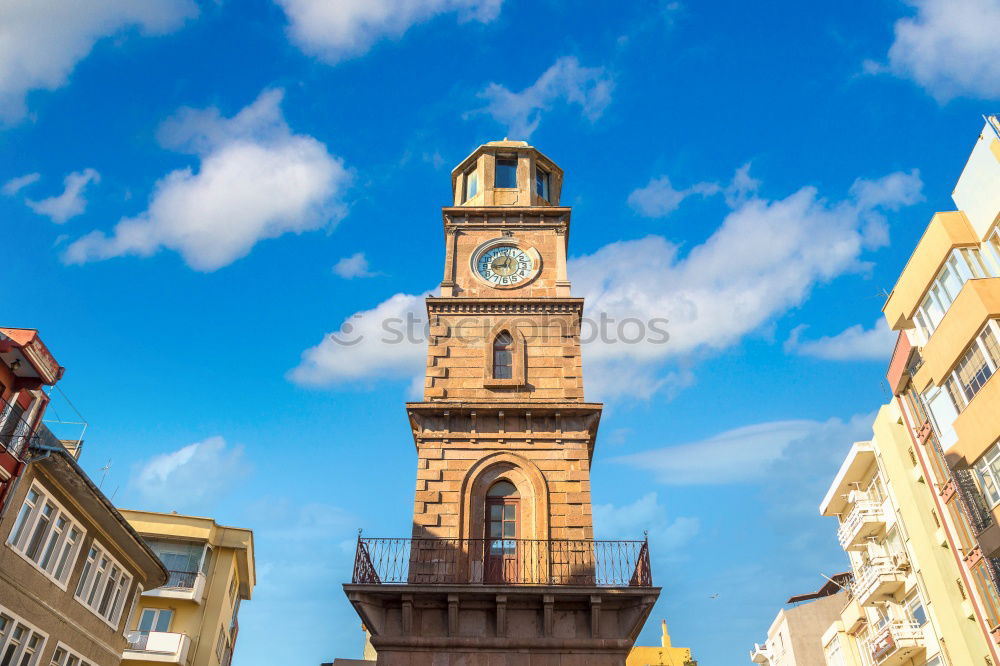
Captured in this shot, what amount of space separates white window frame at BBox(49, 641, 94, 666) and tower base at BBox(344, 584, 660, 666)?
337 inches

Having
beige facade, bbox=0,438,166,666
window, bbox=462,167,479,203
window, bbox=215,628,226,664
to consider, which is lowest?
beige facade, bbox=0,438,166,666

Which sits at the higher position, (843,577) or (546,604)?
(843,577)

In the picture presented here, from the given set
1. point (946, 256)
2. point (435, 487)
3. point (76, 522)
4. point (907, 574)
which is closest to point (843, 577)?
point (907, 574)

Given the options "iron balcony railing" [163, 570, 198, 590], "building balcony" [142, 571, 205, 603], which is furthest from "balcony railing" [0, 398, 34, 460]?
"iron balcony railing" [163, 570, 198, 590]

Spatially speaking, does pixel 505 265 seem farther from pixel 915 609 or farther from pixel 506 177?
pixel 915 609

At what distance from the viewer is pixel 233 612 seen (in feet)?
127

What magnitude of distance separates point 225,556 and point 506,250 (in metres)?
19.7

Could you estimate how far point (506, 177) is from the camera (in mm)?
33031

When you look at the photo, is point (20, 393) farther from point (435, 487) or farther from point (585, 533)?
point (585, 533)

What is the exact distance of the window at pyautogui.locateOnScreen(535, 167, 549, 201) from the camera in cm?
3319

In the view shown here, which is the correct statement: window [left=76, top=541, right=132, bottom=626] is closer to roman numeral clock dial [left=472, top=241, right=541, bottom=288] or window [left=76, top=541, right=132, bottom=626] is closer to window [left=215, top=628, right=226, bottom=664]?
window [left=215, top=628, right=226, bottom=664]

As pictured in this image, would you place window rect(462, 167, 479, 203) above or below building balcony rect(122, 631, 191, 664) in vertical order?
above

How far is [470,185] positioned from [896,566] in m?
25.0

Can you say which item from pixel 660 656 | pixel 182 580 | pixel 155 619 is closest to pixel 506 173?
pixel 182 580
